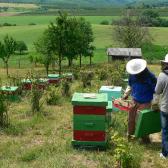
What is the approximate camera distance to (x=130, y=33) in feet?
192

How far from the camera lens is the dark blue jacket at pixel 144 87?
28.3 feet

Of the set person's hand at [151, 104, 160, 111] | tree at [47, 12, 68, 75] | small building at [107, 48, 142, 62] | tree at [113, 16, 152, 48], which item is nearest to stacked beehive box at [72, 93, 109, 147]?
person's hand at [151, 104, 160, 111]

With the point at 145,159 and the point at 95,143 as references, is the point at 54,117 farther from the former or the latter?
the point at 145,159

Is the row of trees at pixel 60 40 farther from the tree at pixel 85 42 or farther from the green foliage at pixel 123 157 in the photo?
the green foliage at pixel 123 157

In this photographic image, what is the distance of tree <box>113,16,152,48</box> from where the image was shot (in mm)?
58812

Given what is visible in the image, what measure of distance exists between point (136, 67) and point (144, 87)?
454mm

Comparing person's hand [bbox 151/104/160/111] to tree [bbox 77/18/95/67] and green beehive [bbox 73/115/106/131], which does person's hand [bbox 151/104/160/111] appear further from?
tree [bbox 77/18/95/67]

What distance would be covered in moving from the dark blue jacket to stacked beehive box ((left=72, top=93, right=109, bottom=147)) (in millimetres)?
813

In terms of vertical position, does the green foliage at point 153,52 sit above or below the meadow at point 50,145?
below

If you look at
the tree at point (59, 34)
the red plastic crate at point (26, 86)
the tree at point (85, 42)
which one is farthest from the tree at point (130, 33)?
the red plastic crate at point (26, 86)

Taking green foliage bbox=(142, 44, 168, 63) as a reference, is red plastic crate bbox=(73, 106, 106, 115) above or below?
above

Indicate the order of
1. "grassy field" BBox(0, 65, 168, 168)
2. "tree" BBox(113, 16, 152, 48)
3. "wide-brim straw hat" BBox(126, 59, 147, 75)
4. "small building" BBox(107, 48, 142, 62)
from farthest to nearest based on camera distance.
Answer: "tree" BBox(113, 16, 152, 48) → "small building" BBox(107, 48, 142, 62) → "wide-brim straw hat" BBox(126, 59, 147, 75) → "grassy field" BBox(0, 65, 168, 168)

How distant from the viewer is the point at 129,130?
8.77m

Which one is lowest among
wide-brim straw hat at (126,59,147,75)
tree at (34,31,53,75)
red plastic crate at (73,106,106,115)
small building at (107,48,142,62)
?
small building at (107,48,142,62)
